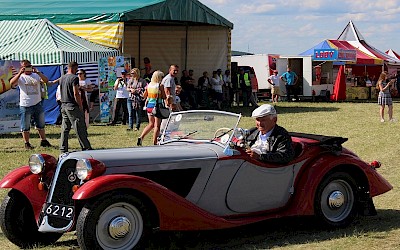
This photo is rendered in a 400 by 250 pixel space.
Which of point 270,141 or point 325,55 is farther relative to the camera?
point 325,55

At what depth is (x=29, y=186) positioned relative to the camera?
6.27m

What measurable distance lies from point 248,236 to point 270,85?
85.9 feet

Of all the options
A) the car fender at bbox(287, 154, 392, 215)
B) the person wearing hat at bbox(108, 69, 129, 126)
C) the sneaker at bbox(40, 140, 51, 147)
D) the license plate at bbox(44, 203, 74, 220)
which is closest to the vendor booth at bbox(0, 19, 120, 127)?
the person wearing hat at bbox(108, 69, 129, 126)

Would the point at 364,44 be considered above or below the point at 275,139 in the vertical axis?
above

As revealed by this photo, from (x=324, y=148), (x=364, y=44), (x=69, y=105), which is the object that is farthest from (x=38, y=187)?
(x=364, y=44)

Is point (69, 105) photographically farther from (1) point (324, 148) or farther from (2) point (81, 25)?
(2) point (81, 25)

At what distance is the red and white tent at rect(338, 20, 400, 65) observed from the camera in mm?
38031

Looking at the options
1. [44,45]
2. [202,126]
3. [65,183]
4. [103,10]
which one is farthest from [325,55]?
[65,183]

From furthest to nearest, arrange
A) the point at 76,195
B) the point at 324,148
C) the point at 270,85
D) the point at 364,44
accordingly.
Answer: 1. the point at 364,44
2. the point at 270,85
3. the point at 324,148
4. the point at 76,195

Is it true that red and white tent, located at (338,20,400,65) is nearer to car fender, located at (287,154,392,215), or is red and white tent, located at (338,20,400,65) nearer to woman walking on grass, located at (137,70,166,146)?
woman walking on grass, located at (137,70,166,146)

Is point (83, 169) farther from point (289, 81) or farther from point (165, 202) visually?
point (289, 81)

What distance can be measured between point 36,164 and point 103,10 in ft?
52.3

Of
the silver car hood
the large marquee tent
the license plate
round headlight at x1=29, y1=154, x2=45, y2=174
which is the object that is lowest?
the license plate

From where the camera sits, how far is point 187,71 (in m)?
27.2
